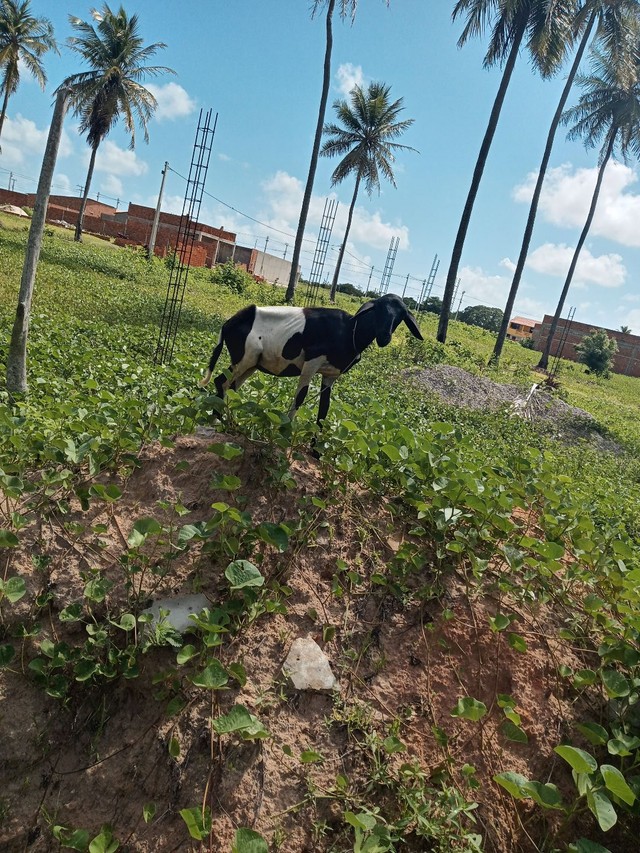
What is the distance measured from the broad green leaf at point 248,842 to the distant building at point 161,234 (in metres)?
26.9

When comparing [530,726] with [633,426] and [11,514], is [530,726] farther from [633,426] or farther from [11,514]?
[633,426]

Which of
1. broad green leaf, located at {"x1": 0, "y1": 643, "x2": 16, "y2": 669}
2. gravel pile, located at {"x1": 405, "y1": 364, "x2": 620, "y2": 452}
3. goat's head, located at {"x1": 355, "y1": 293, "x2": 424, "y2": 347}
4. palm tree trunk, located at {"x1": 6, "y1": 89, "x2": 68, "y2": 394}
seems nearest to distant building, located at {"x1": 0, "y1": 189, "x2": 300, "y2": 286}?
gravel pile, located at {"x1": 405, "y1": 364, "x2": 620, "y2": 452}

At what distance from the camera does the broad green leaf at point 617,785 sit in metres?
1.86

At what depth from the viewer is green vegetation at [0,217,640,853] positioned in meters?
2.14

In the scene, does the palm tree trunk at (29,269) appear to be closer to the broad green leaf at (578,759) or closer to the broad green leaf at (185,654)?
the broad green leaf at (185,654)

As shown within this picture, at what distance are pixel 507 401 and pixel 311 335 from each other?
8675 mm

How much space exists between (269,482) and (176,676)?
3.93ft

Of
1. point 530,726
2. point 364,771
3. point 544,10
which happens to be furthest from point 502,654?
point 544,10

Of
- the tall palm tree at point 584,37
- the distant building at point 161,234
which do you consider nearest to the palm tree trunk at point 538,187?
the tall palm tree at point 584,37

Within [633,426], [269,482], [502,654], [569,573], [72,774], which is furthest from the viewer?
[633,426]

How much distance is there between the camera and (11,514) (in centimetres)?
278

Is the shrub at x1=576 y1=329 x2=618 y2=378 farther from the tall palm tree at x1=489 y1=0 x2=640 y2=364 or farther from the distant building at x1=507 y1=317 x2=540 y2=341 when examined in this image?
the distant building at x1=507 y1=317 x2=540 y2=341

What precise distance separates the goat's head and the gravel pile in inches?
282

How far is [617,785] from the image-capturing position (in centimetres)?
189
